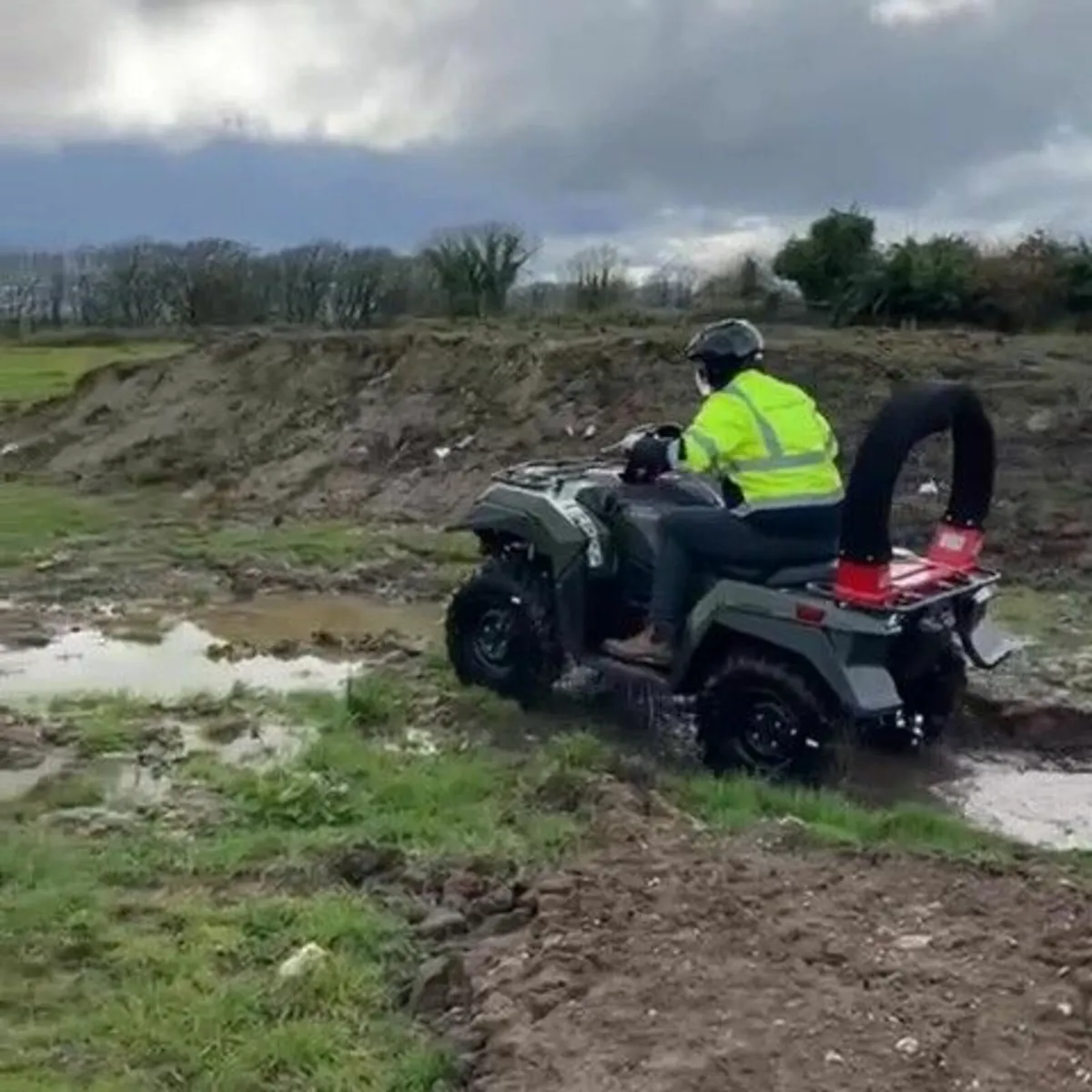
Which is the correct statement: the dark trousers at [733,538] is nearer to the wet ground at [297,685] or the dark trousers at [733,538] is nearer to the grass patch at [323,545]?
the wet ground at [297,685]

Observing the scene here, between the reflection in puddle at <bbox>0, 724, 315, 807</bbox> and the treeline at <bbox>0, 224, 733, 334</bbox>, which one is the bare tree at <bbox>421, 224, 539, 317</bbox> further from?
the reflection in puddle at <bbox>0, 724, 315, 807</bbox>

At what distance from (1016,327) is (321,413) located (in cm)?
970

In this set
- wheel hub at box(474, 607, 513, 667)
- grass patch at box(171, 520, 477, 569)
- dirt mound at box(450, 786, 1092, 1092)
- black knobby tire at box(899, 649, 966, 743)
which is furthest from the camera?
grass patch at box(171, 520, 477, 569)

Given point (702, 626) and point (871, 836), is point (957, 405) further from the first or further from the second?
point (871, 836)

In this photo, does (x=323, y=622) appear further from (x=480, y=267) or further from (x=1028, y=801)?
(x=480, y=267)

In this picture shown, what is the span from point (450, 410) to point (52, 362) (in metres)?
20.1

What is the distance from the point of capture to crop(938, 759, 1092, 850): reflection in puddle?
27.3 ft

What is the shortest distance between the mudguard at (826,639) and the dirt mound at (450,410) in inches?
253

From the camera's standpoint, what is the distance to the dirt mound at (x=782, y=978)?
192 inches

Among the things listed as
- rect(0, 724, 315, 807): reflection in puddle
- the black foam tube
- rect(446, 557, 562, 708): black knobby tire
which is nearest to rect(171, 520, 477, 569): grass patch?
rect(446, 557, 562, 708): black knobby tire

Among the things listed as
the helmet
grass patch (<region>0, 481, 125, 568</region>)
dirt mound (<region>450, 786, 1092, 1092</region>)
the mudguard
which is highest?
the helmet

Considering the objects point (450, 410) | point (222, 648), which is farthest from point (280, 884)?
point (450, 410)

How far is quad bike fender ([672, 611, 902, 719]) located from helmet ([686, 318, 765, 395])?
3.78 ft

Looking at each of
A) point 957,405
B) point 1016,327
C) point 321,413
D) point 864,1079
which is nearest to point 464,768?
point 957,405
